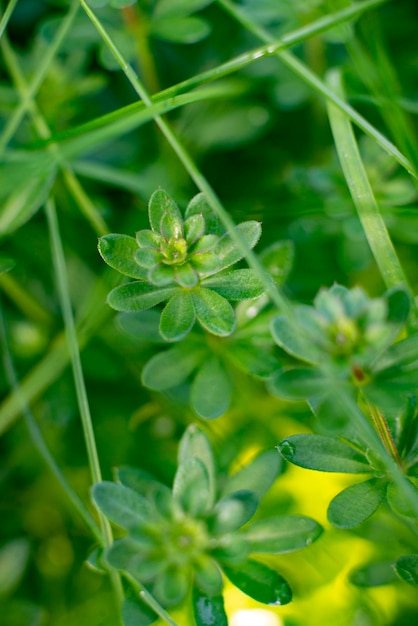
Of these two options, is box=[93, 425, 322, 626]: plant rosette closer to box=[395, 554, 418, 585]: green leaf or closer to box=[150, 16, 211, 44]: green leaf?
box=[395, 554, 418, 585]: green leaf

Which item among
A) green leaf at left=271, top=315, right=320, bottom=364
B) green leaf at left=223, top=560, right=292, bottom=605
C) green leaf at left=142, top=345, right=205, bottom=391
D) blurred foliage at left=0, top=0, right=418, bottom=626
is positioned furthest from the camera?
blurred foliage at left=0, top=0, right=418, bottom=626

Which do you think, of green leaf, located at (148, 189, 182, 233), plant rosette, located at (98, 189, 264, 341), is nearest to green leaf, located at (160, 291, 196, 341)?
plant rosette, located at (98, 189, 264, 341)

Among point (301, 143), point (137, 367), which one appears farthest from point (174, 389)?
point (301, 143)

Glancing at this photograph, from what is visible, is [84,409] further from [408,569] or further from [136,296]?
[408,569]

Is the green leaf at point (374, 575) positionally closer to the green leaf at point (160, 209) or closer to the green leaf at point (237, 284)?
the green leaf at point (237, 284)

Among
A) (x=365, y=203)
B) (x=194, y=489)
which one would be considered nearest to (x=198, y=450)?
(x=194, y=489)
